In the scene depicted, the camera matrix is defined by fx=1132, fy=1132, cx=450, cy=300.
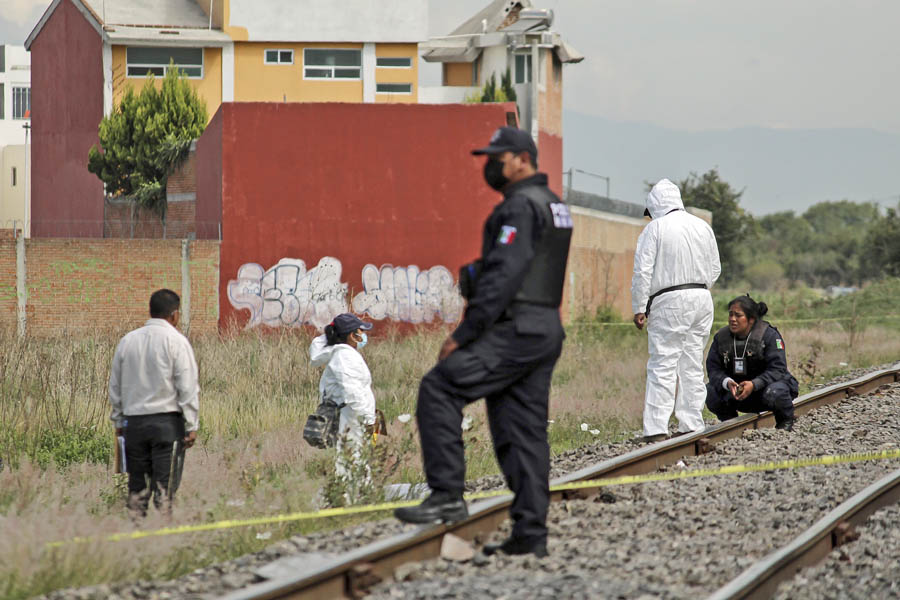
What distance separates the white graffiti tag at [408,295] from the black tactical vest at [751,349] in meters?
17.4

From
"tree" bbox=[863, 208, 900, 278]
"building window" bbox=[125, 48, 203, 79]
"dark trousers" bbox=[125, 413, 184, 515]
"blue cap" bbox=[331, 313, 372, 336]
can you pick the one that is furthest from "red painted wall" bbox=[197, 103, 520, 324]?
"tree" bbox=[863, 208, 900, 278]

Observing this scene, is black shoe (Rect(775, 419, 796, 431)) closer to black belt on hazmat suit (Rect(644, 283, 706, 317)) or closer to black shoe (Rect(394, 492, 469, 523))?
black belt on hazmat suit (Rect(644, 283, 706, 317))

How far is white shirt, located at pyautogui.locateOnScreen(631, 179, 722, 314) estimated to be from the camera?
9.06m

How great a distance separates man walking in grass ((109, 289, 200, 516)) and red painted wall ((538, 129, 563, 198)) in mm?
39949

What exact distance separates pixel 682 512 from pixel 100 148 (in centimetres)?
4196

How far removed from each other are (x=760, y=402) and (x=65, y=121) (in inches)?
1675

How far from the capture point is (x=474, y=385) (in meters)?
5.22

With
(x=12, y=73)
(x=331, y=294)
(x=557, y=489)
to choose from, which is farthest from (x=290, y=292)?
(x=12, y=73)

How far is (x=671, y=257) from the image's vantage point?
908 centimetres

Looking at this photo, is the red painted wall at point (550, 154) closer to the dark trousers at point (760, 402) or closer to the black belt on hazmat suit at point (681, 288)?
the dark trousers at point (760, 402)

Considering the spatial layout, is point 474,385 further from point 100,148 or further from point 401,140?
point 100,148

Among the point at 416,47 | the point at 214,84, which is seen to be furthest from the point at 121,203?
the point at 416,47

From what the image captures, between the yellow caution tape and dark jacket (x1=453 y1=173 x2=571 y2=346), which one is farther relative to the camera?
the yellow caution tape

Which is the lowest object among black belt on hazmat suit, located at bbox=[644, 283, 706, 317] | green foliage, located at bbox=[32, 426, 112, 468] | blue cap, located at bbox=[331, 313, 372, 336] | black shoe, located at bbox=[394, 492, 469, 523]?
green foliage, located at bbox=[32, 426, 112, 468]
